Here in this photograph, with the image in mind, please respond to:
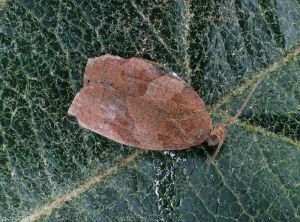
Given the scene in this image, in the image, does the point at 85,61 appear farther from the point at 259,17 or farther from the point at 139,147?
the point at 259,17

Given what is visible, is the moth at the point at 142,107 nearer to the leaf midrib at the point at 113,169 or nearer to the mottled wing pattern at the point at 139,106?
the mottled wing pattern at the point at 139,106

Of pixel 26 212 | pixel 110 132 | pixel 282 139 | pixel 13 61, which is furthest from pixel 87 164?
pixel 282 139

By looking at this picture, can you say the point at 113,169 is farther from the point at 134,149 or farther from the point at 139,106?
the point at 139,106

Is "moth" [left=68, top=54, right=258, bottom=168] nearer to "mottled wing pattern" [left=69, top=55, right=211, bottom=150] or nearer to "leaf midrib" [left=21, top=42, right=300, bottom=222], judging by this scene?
"mottled wing pattern" [left=69, top=55, right=211, bottom=150]

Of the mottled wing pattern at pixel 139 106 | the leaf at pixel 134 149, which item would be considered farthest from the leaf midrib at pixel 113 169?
the mottled wing pattern at pixel 139 106

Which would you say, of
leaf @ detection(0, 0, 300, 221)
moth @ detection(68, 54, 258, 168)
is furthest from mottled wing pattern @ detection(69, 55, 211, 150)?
leaf @ detection(0, 0, 300, 221)
